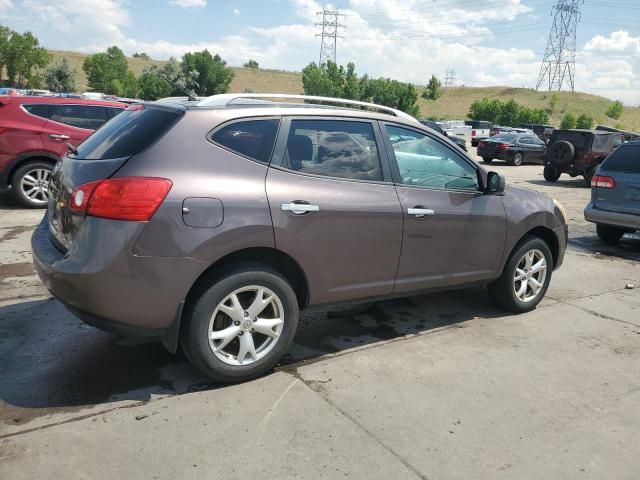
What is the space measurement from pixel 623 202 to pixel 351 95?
6431 centimetres

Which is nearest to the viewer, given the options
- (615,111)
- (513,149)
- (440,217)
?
(440,217)

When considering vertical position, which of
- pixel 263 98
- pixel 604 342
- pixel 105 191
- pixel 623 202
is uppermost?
pixel 263 98

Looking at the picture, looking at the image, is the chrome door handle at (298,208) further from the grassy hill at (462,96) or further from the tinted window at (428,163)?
the grassy hill at (462,96)

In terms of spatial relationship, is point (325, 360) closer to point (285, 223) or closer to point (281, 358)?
point (281, 358)

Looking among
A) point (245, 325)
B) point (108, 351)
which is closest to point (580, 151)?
point (245, 325)

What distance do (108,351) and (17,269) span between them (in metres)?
2.48

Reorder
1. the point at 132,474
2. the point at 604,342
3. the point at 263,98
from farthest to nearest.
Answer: the point at 604,342, the point at 263,98, the point at 132,474

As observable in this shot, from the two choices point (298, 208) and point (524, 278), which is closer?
point (298, 208)

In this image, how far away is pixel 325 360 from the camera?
400 centimetres

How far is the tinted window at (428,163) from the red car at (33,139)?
6194mm

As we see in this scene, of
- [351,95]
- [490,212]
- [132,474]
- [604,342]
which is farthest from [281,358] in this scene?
[351,95]

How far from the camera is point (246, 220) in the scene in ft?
10.9

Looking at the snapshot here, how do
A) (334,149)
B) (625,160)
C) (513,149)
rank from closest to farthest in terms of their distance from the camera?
(334,149), (625,160), (513,149)

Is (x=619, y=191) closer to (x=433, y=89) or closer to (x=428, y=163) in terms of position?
(x=428, y=163)
